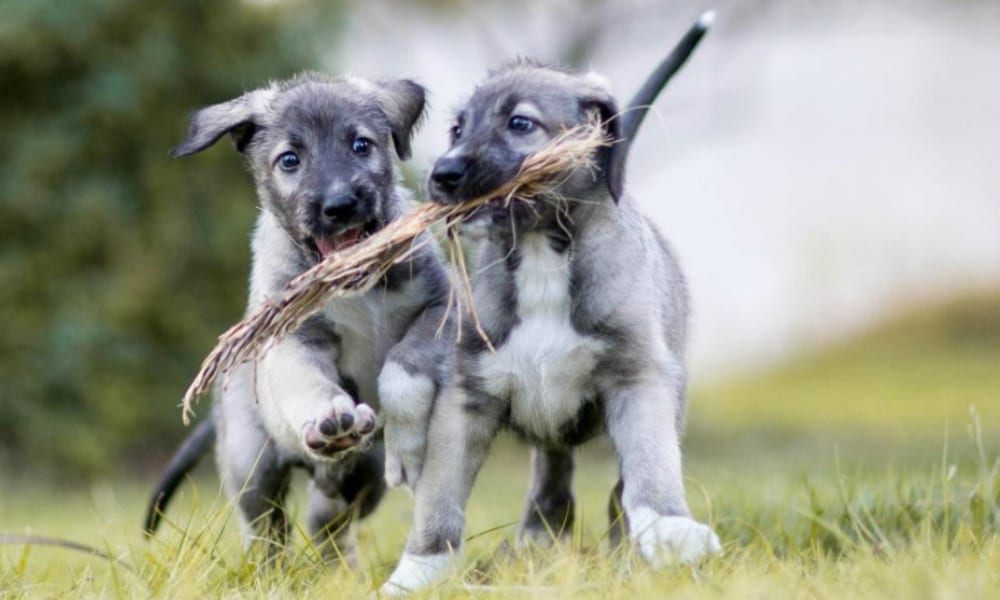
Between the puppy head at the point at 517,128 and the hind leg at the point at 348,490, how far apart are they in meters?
1.40

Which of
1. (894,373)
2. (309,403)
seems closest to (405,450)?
(309,403)

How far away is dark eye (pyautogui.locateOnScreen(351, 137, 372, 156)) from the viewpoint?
5395 mm

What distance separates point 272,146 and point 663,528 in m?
2.30

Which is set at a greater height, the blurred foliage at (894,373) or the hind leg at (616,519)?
the hind leg at (616,519)

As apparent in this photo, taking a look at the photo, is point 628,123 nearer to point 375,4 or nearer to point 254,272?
point 254,272

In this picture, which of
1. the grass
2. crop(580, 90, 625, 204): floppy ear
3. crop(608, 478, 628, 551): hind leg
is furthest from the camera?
crop(608, 478, 628, 551): hind leg

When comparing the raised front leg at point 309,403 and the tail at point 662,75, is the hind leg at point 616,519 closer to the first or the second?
the raised front leg at point 309,403

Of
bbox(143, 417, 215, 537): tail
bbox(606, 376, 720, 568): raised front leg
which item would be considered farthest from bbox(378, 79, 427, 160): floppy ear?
bbox(143, 417, 215, 537): tail

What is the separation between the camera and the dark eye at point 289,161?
5422 mm

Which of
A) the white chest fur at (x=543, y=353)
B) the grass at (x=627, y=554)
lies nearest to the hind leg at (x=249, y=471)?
the grass at (x=627, y=554)


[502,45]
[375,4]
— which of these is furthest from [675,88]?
[375,4]

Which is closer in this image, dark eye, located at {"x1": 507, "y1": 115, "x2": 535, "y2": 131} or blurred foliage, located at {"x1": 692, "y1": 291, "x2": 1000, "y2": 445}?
dark eye, located at {"x1": 507, "y1": 115, "x2": 535, "y2": 131}

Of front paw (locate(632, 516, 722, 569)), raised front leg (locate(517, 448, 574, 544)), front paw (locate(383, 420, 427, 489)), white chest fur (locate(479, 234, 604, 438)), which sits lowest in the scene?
raised front leg (locate(517, 448, 574, 544))

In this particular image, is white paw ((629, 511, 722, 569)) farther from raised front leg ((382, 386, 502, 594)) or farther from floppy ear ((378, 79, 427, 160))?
floppy ear ((378, 79, 427, 160))
